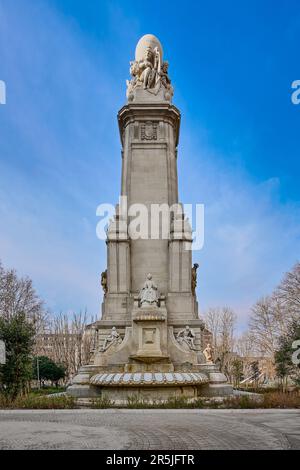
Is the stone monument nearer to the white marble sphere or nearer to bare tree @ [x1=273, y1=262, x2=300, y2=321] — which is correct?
the white marble sphere

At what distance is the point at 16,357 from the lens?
66.5 ft

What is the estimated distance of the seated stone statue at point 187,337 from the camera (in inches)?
853

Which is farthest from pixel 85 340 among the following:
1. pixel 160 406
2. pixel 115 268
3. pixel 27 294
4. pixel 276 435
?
pixel 276 435

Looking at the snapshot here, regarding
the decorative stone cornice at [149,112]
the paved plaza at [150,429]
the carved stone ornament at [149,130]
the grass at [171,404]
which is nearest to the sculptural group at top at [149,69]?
the decorative stone cornice at [149,112]

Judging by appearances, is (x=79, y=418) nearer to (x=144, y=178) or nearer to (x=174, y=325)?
(x=174, y=325)

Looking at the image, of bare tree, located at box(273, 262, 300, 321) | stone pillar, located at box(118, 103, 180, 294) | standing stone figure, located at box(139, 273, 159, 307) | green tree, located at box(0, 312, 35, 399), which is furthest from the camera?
bare tree, located at box(273, 262, 300, 321)

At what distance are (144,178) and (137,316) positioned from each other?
804cm

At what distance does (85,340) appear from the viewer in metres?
59.6

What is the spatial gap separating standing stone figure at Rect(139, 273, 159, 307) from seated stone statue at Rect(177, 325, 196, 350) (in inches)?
75.1

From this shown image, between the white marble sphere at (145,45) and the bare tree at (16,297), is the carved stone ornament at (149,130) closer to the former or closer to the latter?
the white marble sphere at (145,45)

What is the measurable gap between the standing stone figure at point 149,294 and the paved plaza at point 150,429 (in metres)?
7.99

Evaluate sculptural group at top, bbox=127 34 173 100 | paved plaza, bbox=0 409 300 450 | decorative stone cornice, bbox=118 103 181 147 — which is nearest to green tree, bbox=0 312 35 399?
paved plaza, bbox=0 409 300 450

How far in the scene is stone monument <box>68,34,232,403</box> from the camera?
19.4 meters

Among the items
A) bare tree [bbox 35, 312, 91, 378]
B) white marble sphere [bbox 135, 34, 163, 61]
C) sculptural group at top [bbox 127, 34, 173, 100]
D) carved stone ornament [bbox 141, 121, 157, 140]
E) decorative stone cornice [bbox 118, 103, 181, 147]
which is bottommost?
bare tree [bbox 35, 312, 91, 378]
